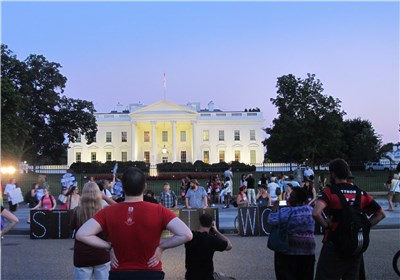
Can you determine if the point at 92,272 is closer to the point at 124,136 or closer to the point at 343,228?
the point at 343,228

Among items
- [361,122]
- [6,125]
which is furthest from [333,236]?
[361,122]

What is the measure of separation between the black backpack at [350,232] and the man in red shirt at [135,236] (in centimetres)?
196

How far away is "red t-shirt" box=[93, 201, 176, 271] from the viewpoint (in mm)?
3443

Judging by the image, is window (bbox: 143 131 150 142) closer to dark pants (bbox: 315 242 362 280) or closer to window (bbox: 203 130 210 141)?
window (bbox: 203 130 210 141)

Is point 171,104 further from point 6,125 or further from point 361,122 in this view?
point 6,125

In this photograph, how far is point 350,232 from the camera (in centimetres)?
464

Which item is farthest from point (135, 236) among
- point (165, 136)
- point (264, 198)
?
point (165, 136)

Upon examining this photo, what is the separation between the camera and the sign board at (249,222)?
1388 cm

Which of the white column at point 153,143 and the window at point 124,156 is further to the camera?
the window at point 124,156

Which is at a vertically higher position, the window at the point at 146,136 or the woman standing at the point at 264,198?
the window at the point at 146,136

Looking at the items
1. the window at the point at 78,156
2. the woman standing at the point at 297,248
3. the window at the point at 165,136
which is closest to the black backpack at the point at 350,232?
the woman standing at the point at 297,248

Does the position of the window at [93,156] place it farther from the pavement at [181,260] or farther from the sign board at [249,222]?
the sign board at [249,222]

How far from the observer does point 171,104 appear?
84312mm

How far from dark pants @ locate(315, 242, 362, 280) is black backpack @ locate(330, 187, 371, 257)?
8 centimetres
